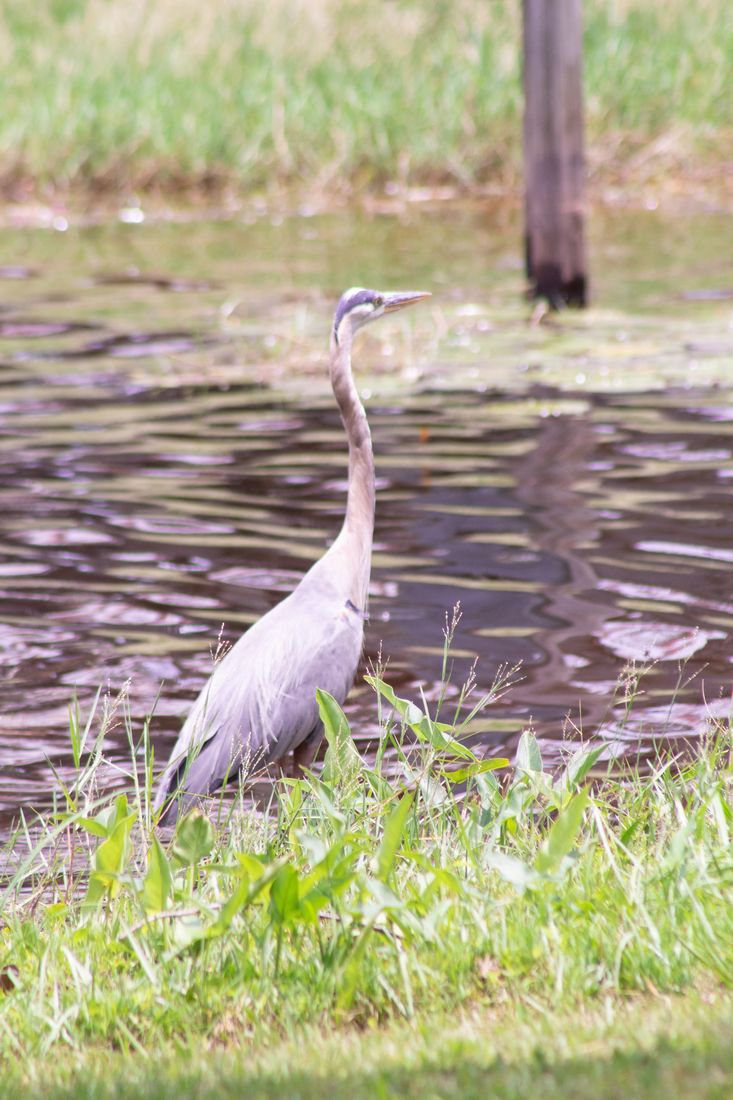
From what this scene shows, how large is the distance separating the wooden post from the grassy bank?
20.5 feet

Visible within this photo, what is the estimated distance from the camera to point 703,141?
55.5 feet

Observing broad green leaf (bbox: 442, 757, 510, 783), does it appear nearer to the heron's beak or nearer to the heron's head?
the heron's head

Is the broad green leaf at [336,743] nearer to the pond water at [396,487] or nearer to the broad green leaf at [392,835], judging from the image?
the broad green leaf at [392,835]

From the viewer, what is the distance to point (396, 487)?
24.6 ft

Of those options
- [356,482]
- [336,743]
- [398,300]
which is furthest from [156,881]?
[398,300]

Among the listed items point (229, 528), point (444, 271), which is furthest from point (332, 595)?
point (444, 271)

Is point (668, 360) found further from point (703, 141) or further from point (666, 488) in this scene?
point (703, 141)

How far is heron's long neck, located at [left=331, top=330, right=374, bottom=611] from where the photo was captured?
15.5 ft

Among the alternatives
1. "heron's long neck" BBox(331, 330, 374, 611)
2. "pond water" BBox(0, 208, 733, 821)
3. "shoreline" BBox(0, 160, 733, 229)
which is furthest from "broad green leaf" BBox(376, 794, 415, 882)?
"shoreline" BBox(0, 160, 733, 229)

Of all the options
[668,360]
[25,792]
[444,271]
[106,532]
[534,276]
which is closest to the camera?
[25,792]

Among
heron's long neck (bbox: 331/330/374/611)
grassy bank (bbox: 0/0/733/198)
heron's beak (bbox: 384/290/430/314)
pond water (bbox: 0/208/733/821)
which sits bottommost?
pond water (bbox: 0/208/733/821)

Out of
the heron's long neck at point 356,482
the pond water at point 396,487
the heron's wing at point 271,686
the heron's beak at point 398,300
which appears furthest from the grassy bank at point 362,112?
the heron's wing at point 271,686

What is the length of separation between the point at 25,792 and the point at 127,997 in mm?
1646

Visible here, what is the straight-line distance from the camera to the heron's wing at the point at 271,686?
4289 mm
